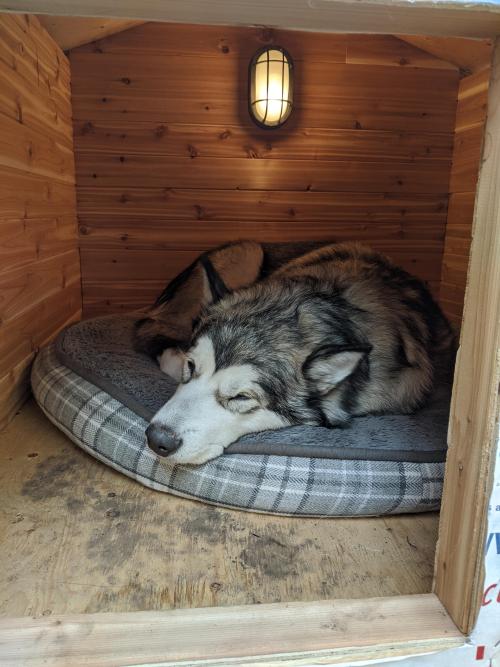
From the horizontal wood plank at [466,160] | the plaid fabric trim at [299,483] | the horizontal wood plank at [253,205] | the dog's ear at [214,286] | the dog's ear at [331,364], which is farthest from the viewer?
the horizontal wood plank at [253,205]

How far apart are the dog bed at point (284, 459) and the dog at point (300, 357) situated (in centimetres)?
11

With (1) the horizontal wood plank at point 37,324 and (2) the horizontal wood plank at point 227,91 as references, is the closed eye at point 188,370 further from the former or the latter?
(2) the horizontal wood plank at point 227,91

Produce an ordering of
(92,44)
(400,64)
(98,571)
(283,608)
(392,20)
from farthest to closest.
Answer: (400,64) → (92,44) → (98,571) → (283,608) → (392,20)

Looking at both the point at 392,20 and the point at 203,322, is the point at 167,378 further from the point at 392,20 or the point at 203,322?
the point at 392,20

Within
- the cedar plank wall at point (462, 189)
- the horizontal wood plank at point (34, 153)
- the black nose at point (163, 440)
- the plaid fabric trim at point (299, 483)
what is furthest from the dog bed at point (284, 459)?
the cedar plank wall at point (462, 189)

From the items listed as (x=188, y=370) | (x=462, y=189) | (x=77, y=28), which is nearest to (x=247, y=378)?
(x=188, y=370)

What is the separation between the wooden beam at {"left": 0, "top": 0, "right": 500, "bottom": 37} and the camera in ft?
3.87

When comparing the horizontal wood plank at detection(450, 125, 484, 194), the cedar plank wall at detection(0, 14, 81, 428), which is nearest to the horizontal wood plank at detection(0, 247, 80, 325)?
the cedar plank wall at detection(0, 14, 81, 428)

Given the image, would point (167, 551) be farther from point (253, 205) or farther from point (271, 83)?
point (271, 83)

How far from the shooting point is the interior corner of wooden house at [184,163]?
2904mm

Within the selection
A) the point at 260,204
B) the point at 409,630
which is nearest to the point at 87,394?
the point at 409,630

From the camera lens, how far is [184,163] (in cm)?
416

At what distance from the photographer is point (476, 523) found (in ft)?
4.52

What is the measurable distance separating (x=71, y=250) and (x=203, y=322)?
2.04 metres
